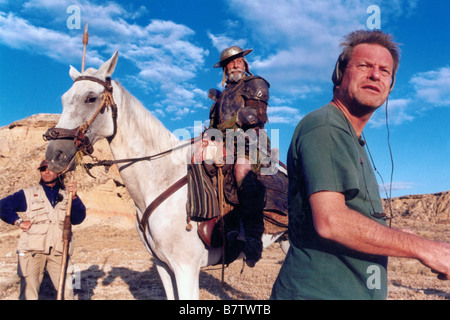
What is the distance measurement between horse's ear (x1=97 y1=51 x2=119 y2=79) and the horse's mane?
7.4 inches

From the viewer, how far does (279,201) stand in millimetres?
4016

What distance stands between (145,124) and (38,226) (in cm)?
279

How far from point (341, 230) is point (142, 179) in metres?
2.96

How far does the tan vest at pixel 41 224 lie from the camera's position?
198 inches

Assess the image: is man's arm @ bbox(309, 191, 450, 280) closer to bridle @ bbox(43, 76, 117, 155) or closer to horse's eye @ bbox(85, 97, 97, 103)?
bridle @ bbox(43, 76, 117, 155)

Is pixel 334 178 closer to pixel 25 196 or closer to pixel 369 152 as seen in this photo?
pixel 369 152

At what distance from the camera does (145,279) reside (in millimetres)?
8719

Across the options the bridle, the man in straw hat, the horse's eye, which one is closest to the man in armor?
the bridle

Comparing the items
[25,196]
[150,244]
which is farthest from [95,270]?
[150,244]

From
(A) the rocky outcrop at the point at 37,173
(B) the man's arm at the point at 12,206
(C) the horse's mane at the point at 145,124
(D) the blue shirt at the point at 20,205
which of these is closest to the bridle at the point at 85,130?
(C) the horse's mane at the point at 145,124

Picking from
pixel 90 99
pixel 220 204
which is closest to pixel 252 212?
pixel 220 204

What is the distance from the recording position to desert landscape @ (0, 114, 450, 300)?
289 inches

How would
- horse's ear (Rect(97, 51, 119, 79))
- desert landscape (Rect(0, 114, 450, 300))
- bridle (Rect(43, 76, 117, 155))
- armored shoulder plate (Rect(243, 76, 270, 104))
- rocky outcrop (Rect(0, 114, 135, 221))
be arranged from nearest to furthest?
bridle (Rect(43, 76, 117, 155)) < horse's ear (Rect(97, 51, 119, 79)) < armored shoulder plate (Rect(243, 76, 270, 104)) < desert landscape (Rect(0, 114, 450, 300)) < rocky outcrop (Rect(0, 114, 135, 221))

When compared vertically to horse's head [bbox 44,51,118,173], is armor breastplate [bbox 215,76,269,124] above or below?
above
